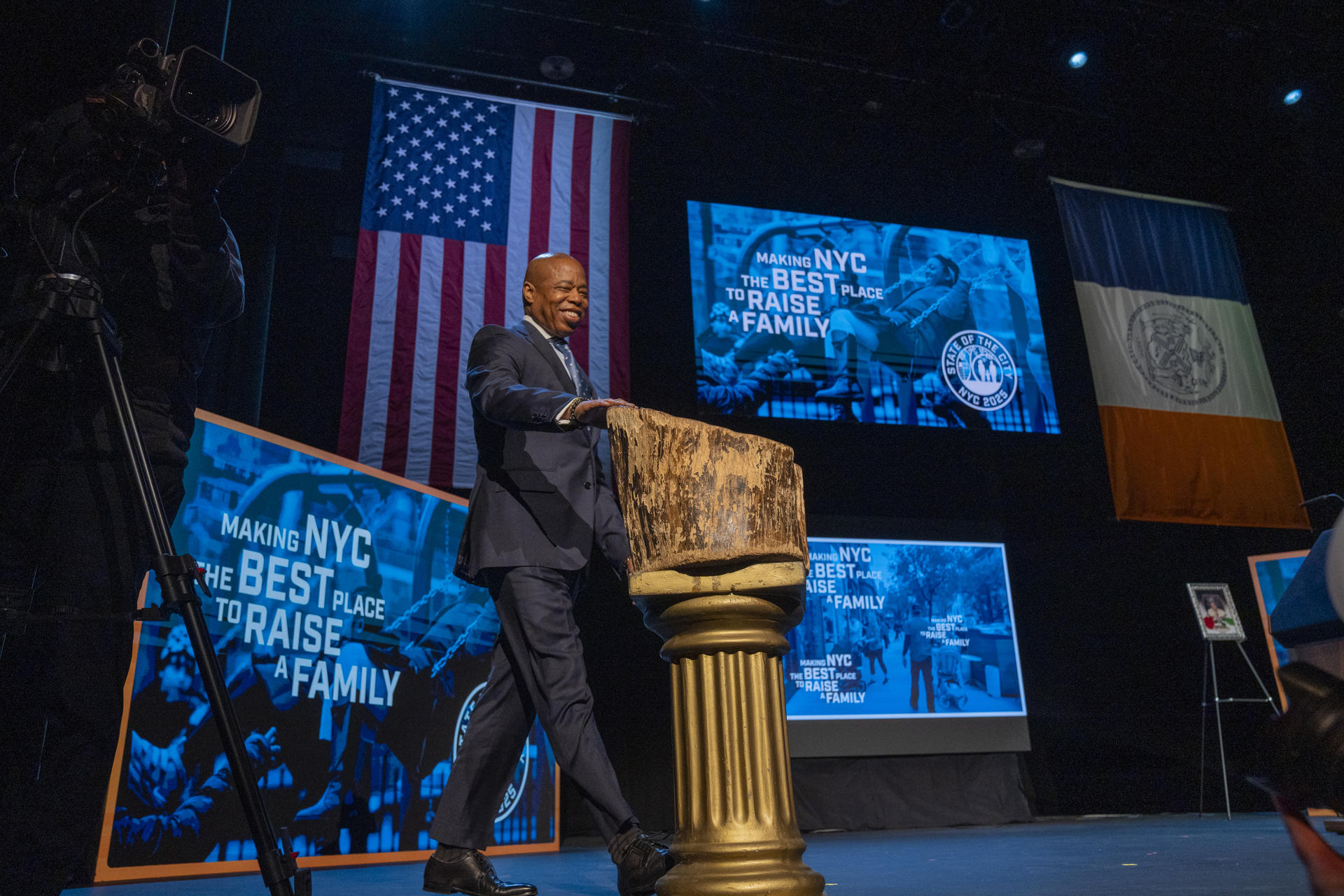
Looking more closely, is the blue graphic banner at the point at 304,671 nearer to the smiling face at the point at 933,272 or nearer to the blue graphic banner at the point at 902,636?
the blue graphic banner at the point at 902,636

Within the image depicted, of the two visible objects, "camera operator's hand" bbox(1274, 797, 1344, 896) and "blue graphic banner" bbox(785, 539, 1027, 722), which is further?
"blue graphic banner" bbox(785, 539, 1027, 722)

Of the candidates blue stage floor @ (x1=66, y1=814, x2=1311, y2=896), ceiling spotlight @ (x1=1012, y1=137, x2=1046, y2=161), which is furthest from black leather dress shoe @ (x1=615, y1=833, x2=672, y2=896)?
ceiling spotlight @ (x1=1012, y1=137, x2=1046, y2=161)

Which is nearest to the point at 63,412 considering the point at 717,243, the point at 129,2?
the point at 129,2

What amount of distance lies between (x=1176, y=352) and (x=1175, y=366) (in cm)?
10

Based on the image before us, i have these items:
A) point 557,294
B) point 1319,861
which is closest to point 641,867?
point 1319,861

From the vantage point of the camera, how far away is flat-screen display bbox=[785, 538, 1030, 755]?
4.74 metres

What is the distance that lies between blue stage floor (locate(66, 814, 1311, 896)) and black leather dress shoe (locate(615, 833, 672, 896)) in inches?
13.4

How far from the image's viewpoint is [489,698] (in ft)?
5.82

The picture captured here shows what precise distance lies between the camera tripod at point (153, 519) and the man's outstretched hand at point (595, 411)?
22.6 inches

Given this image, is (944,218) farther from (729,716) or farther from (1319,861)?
(1319,861)

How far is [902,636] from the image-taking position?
4922mm

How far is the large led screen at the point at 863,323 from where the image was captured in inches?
191

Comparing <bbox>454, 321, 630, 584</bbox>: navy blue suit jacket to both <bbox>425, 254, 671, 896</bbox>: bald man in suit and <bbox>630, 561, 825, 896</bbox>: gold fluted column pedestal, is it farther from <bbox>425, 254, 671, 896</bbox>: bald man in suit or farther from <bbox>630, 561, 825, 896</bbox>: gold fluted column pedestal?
<bbox>630, 561, 825, 896</bbox>: gold fluted column pedestal

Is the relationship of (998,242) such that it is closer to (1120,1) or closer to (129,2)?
(1120,1)
